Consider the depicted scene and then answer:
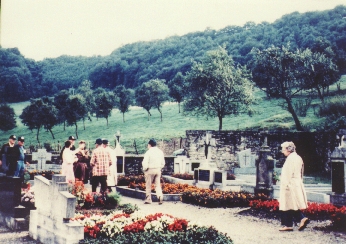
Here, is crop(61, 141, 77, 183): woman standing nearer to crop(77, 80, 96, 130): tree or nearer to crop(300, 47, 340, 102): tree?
crop(77, 80, 96, 130): tree

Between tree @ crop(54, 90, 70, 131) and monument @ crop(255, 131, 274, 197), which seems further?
tree @ crop(54, 90, 70, 131)

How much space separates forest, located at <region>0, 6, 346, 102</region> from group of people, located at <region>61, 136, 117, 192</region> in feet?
12.1

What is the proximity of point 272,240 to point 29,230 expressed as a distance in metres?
5.15

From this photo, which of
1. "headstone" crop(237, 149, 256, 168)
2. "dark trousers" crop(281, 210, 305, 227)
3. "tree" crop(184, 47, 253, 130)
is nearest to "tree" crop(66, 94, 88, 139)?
"tree" crop(184, 47, 253, 130)

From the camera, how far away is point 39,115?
33219 millimetres

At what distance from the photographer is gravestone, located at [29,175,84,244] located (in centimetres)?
750

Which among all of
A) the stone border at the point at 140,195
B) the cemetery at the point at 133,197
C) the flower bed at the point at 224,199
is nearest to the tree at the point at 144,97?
the cemetery at the point at 133,197

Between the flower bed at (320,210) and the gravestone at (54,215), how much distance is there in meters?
5.50

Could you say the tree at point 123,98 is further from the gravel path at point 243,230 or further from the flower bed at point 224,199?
the gravel path at point 243,230

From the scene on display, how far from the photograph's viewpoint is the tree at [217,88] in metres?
40.9

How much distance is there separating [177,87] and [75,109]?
40.0 feet

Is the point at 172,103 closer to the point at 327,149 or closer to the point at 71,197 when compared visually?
the point at 327,149

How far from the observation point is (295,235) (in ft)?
28.7

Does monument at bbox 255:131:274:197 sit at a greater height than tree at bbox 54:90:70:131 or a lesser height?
lesser
